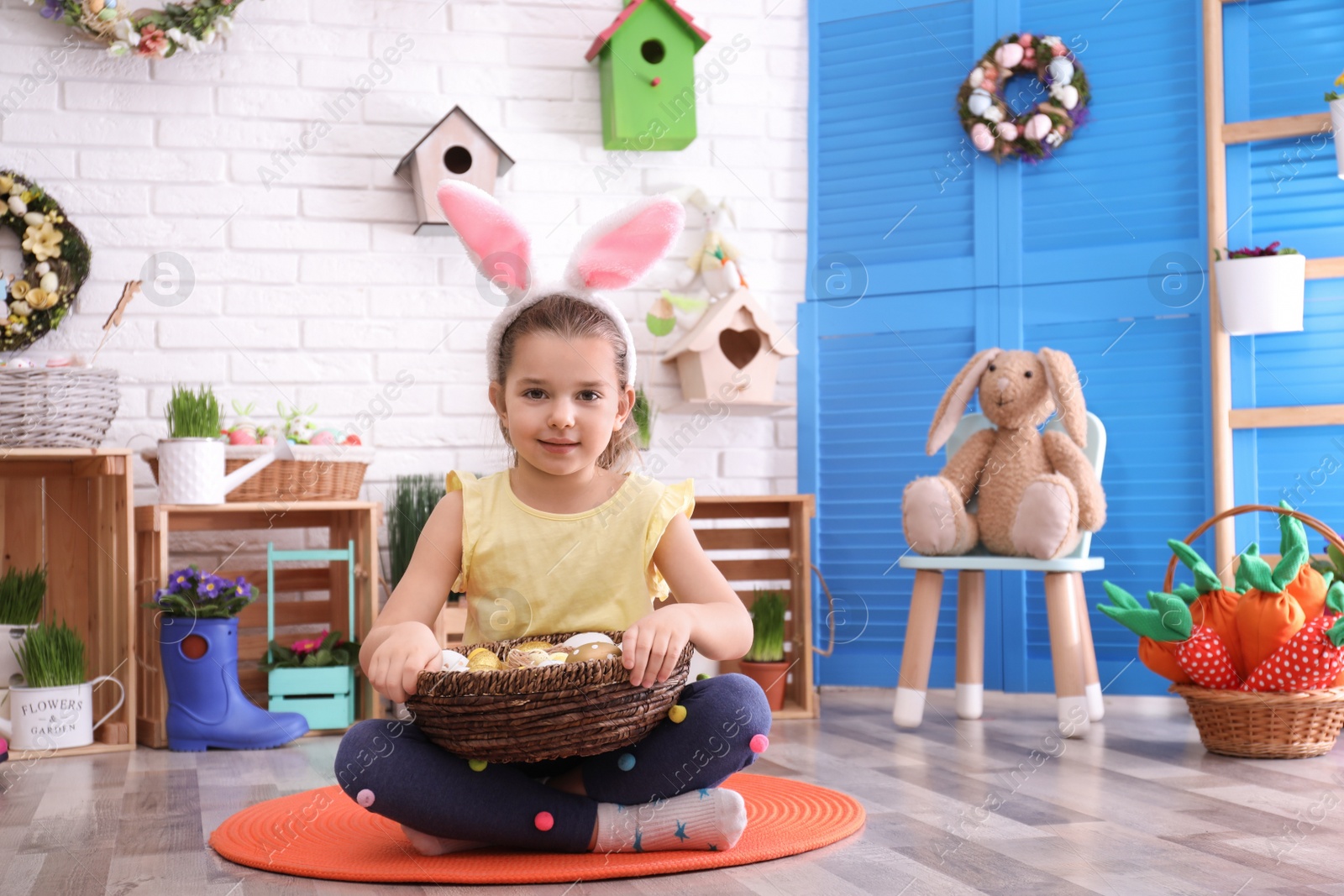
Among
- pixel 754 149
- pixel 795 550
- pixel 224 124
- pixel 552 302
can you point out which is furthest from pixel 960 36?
pixel 552 302

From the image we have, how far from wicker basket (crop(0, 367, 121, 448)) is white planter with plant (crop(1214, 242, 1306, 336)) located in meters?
2.19

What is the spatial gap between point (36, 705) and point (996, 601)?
194cm

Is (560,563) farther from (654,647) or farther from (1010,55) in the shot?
(1010,55)

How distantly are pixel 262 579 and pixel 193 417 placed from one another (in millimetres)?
480

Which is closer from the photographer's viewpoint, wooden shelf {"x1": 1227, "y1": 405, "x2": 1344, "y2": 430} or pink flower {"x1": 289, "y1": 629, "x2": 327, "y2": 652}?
pink flower {"x1": 289, "y1": 629, "x2": 327, "y2": 652}

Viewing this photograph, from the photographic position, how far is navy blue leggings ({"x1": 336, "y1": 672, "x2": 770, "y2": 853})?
51.9 inches

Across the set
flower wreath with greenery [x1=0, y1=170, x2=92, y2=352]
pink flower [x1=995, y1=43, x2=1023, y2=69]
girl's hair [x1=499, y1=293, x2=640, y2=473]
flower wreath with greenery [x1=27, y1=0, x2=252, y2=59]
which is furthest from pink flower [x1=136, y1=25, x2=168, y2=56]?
pink flower [x1=995, y1=43, x2=1023, y2=69]

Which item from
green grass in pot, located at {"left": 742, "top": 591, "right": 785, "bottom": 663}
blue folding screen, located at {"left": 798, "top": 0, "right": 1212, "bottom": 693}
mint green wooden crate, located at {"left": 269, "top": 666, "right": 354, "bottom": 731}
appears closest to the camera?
mint green wooden crate, located at {"left": 269, "top": 666, "right": 354, "bottom": 731}

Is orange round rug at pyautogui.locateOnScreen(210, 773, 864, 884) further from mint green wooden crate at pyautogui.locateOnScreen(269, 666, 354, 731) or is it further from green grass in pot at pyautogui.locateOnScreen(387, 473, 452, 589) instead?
green grass in pot at pyautogui.locateOnScreen(387, 473, 452, 589)

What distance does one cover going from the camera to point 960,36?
2918 millimetres

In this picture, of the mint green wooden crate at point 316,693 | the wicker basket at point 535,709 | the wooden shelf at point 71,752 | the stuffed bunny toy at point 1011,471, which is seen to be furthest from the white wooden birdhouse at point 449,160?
the wicker basket at point 535,709

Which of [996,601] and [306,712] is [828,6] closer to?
[996,601]

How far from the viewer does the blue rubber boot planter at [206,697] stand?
2.26m

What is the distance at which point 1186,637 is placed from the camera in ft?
6.76
